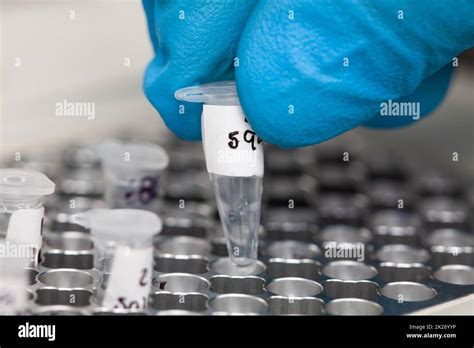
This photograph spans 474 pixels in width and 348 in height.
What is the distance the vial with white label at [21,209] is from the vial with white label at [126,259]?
81 millimetres

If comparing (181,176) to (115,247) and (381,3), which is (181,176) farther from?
(381,3)

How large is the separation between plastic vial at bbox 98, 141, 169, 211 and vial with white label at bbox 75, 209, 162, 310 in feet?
0.91

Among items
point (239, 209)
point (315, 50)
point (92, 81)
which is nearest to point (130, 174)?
point (239, 209)

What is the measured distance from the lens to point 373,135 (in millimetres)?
2012

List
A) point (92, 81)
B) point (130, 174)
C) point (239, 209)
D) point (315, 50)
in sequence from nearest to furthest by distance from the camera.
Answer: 1. point (315, 50)
2. point (239, 209)
3. point (130, 174)
4. point (92, 81)

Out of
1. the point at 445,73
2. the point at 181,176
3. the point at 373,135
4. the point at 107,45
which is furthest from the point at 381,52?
the point at 107,45

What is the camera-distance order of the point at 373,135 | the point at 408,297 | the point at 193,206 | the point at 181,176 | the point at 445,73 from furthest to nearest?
1. the point at 373,135
2. the point at 181,176
3. the point at 193,206
4. the point at 445,73
5. the point at 408,297

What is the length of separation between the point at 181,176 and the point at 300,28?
2.31ft

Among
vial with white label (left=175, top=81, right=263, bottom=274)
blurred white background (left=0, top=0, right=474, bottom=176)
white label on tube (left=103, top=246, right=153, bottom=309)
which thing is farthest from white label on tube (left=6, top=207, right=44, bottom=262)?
blurred white background (left=0, top=0, right=474, bottom=176)

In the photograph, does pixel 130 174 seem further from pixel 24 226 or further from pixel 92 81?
pixel 92 81

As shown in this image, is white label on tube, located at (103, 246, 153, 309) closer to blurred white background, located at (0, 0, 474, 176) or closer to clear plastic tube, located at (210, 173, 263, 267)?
clear plastic tube, located at (210, 173, 263, 267)

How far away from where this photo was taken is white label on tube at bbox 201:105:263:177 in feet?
3.77

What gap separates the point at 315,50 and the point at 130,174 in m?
0.47

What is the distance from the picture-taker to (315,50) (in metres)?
A: 1.10
